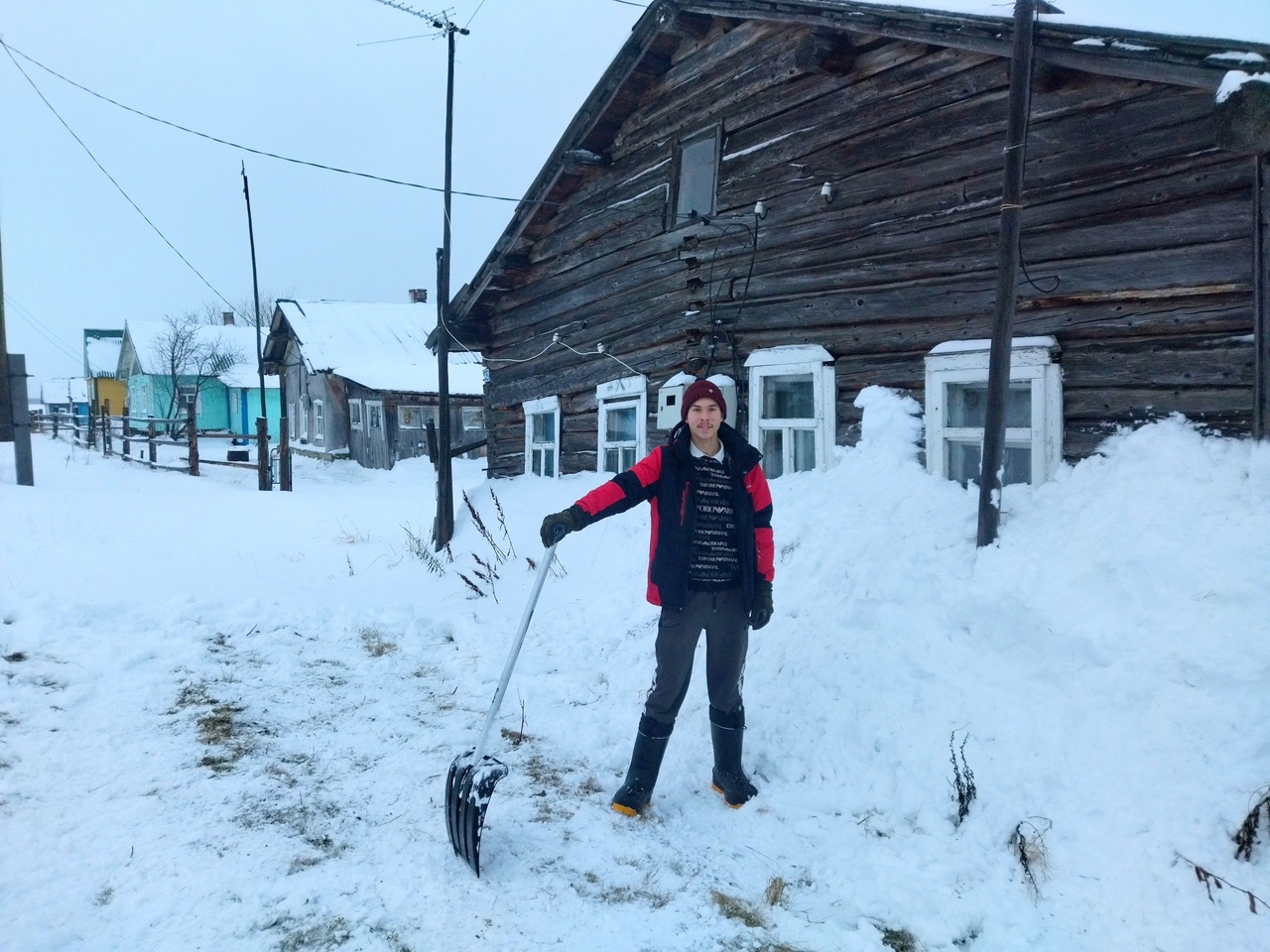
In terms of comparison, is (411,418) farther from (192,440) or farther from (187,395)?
(187,395)

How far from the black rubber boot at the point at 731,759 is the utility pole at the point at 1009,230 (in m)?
2.24

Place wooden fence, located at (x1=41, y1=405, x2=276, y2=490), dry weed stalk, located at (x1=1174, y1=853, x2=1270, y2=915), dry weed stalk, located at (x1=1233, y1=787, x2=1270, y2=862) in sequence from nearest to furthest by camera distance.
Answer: dry weed stalk, located at (x1=1174, y1=853, x2=1270, y2=915) → dry weed stalk, located at (x1=1233, y1=787, x2=1270, y2=862) → wooden fence, located at (x1=41, y1=405, x2=276, y2=490)

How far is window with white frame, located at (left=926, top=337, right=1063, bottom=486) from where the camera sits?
5625mm

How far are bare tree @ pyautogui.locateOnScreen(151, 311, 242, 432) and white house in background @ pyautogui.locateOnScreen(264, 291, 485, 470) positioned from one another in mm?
9574

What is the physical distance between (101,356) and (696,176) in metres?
54.6

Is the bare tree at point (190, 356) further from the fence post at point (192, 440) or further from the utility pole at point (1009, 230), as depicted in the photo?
the utility pole at point (1009, 230)

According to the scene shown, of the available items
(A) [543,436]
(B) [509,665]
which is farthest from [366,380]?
(B) [509,665]

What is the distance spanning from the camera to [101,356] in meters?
52.3

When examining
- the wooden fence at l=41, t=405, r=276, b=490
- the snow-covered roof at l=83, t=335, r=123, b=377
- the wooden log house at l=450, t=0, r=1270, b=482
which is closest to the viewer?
the wooden log house at l=450, t=0, r=1270, b=482

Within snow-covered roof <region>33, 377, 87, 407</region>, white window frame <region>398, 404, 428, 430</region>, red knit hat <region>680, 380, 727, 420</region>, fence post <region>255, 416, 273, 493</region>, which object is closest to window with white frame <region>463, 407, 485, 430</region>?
white window frame <region>398, 404, 428, 430</region>

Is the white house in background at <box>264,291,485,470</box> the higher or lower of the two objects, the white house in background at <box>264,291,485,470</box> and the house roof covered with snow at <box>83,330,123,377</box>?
the lower

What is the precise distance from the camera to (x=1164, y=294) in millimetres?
5156

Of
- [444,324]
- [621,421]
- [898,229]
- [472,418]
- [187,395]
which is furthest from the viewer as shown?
[187,395]

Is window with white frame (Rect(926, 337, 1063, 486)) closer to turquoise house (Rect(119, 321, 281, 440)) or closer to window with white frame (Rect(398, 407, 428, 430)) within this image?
window with white frame (Rect(398, 407, 428, 430))
